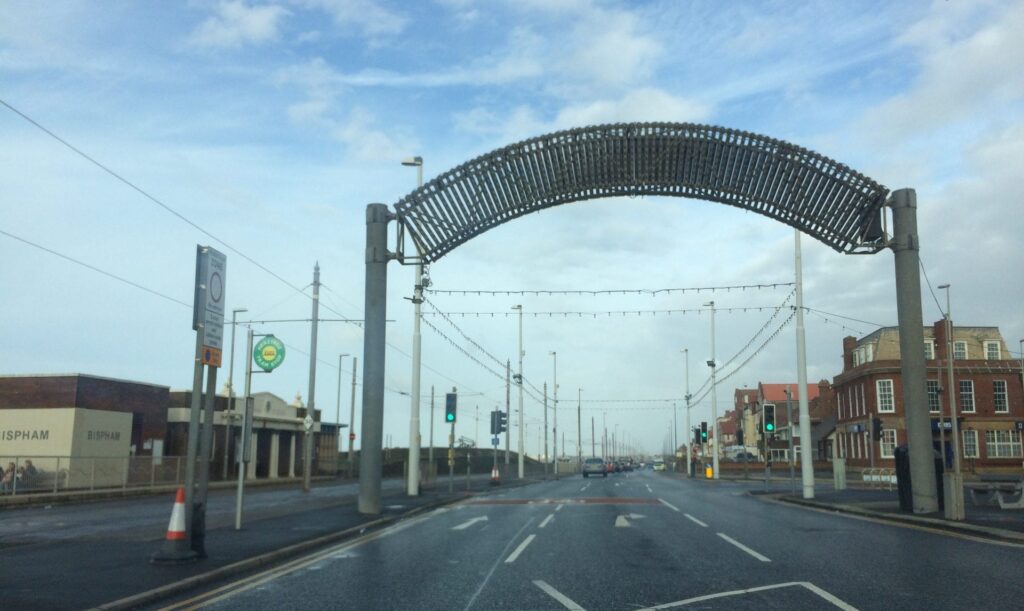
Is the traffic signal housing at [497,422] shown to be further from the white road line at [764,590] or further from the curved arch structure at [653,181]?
the white road line at [764,590]

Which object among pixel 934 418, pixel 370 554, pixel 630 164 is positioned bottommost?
pixel 370 554

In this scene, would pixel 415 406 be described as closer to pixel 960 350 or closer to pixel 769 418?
pixel 769 418

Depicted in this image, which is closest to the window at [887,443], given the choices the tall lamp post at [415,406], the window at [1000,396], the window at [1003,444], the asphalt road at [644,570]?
the window at [1003,444]

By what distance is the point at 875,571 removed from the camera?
35.3ft

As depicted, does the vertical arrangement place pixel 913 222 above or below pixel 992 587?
above

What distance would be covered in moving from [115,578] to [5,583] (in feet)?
3.88

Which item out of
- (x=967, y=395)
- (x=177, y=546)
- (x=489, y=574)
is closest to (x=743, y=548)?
(x=489, y=574)

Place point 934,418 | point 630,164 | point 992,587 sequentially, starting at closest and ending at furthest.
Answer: point 992,587 < point 630,164 < point 934,418

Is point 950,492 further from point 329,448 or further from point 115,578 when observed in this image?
point 329,448

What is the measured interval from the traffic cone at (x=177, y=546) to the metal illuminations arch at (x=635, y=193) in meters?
8.26

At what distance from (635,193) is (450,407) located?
1198 centimetres

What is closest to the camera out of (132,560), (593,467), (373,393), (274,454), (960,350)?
(132,560)

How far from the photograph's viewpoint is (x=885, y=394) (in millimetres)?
59562

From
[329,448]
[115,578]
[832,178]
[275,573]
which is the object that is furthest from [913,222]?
[329,448]
